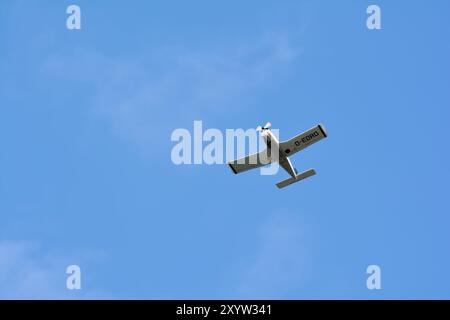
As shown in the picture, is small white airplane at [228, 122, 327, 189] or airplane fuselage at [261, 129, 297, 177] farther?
small white airplane at [228, 122, 327, 189]

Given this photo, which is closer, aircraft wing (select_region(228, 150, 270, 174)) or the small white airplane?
the small white airplane

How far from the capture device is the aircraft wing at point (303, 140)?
6081 centimetres

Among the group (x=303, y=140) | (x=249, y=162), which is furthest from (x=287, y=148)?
(x=249, y=162)

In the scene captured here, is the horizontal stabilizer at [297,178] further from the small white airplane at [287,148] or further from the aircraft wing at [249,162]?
the aircraft wing at [249,162]

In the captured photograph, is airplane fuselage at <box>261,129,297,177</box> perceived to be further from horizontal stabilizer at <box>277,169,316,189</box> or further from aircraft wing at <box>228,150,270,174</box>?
aircraft wing at <box>228,150,270,174</box>

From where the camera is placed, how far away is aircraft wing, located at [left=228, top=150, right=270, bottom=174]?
64.2m

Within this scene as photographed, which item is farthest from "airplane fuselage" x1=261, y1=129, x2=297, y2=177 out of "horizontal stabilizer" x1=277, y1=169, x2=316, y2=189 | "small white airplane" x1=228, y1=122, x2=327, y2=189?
"horizontal stabilizer" x1=277, y1=169, x2=316, y2=189

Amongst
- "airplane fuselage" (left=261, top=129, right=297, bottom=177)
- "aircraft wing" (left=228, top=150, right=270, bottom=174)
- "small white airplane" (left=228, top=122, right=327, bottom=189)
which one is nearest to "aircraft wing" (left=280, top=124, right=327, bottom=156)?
"small white airplane" (left=228, top=122, right=327, bottom=189)

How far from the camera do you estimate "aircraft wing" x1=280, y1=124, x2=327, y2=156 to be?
200ft

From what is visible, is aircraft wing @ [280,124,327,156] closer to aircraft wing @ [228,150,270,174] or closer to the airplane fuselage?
the airplane fuselage

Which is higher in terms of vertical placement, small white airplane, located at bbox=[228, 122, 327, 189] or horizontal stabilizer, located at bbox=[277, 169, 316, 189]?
small white airplane, located at bbox=[228, 122, 327, 189]

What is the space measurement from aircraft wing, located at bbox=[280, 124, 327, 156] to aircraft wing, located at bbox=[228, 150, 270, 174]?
2.99 metres
